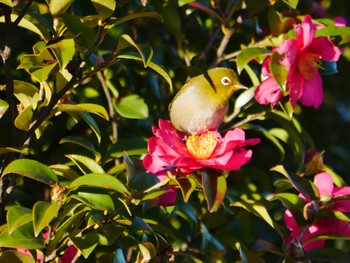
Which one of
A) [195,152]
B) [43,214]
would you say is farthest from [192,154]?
[43,214]

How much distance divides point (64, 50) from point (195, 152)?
0.30m

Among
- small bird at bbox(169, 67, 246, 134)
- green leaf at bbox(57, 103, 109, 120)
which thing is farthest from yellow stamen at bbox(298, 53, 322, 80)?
green leaf at bbox(57, 103, 109, 120)

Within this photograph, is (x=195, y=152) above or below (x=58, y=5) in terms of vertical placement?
below

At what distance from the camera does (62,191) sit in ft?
4.54

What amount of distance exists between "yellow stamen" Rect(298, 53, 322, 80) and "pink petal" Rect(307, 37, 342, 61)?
0.05ft

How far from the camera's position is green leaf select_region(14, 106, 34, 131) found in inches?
56.9

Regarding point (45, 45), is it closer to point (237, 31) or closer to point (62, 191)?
point (62, 191)

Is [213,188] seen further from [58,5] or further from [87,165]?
[58,5]

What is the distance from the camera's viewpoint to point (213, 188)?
139 centimetres

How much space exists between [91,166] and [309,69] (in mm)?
520

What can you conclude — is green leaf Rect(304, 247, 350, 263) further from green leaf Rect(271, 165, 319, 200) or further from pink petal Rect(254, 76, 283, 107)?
pink petal Rect(254, 76, 283, 107)

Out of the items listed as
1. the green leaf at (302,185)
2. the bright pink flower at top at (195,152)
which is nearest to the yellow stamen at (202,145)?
the bright pink flower at top at (195,152)

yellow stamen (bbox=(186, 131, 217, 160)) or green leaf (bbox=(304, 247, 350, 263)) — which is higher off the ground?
yellow stamen (bbox=(186, 131, 217, 160))

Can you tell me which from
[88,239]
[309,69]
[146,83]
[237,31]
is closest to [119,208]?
[88,239]
